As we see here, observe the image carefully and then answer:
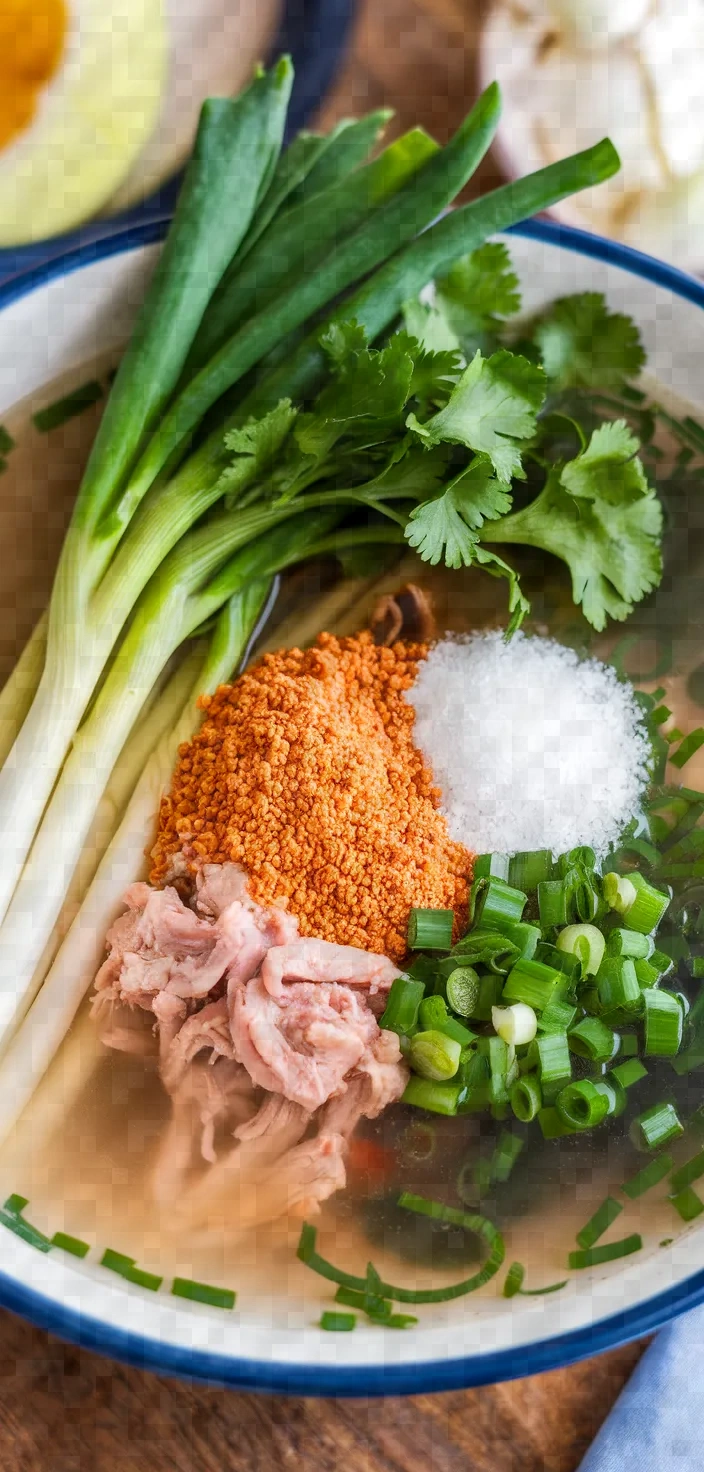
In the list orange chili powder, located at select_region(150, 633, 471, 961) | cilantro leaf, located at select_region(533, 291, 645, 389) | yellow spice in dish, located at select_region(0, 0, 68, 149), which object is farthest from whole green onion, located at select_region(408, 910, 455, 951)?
yellow spice in dish, located at select_region(0, 0, 68, 149)

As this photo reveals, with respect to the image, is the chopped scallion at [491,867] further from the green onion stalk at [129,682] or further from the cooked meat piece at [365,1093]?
the green onion stalk at [129,682]

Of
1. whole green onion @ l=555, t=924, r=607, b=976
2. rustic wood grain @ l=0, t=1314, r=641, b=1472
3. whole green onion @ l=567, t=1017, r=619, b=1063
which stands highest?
whole green onion @ l=555, t=924, r=607, b=976

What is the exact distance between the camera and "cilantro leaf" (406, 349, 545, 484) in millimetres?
1251

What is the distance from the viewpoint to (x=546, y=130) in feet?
5.59

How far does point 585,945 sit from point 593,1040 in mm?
103

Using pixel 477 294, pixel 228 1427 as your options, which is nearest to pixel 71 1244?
pixel 228 1427

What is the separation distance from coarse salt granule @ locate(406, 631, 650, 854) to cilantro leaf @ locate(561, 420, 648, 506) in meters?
0.21

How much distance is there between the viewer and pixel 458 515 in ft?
4.25

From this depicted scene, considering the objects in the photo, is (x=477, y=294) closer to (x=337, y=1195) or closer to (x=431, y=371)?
(x=431, y=371)

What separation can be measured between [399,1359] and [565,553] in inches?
36.2

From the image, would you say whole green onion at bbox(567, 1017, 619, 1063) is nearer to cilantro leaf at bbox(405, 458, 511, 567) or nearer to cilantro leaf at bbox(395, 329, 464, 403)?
cilantro leaf at bbox(405, 458, 511, 567)

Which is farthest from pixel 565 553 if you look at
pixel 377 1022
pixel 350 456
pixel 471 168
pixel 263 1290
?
pixel 263 1290

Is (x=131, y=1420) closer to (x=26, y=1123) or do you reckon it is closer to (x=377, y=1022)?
(x=26, y=1123)

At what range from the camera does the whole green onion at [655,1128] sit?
120 cm
